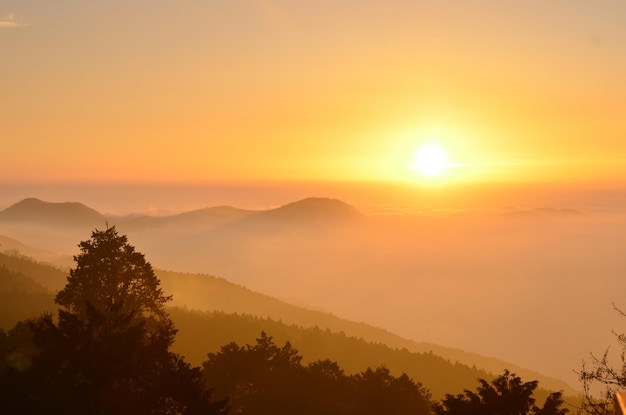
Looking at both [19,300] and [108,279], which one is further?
[19,300]

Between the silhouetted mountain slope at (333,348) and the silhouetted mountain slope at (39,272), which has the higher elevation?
the silhouetted mountain slope at (39,272)

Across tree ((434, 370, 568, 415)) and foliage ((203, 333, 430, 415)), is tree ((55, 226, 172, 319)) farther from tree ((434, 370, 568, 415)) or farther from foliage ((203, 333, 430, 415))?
tree ((434, 370, 568, 415))

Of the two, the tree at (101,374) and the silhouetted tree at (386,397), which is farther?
the silhouetted tree at (386,397)

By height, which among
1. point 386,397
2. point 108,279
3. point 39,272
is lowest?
point 386,397

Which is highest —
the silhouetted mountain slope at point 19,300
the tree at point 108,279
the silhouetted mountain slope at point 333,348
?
the tree at point 108,279

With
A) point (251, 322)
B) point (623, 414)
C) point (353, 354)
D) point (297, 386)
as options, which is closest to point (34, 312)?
point (251, 322)

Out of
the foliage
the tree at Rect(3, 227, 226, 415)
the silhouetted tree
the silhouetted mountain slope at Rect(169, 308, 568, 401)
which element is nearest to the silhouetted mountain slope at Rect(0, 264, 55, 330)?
the silhouetted mountain slope at Rect(169, 308, 568, 401)

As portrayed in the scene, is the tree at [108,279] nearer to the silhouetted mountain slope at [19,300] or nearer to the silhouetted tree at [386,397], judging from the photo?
the silhouetted tree at [386,397]

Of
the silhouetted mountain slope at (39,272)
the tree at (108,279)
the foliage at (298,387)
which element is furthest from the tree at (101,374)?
the silhouetted mountain slope at (39,272)

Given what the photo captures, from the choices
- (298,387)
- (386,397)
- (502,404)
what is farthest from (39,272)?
(502,404)

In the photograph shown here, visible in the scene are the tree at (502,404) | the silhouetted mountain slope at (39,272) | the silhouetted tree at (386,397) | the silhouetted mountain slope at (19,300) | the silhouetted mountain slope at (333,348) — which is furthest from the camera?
the silhouetted mountain slope at (39,272)

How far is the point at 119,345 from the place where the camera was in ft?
63.6

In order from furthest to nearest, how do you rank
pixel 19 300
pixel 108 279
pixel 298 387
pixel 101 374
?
pixel 19 300, pixel 298 387, pixel 108 279, pixel 101 374

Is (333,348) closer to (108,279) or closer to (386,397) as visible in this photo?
(386,397)
